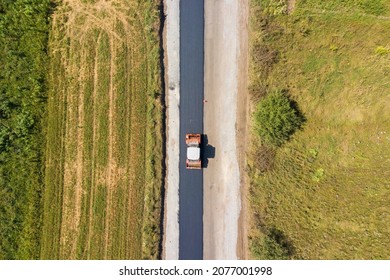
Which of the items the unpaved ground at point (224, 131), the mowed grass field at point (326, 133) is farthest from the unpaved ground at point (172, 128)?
the mowed grass field at point (326, 133)

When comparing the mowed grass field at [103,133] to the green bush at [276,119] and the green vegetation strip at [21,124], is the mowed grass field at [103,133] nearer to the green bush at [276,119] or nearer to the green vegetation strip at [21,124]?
the green vegetation strip at [21,124]

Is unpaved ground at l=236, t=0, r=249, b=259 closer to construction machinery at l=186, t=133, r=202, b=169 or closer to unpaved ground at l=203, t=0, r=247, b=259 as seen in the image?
unpaved ground at l=203, t=0, r=247, b=259

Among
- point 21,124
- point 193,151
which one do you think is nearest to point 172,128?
point 193,151

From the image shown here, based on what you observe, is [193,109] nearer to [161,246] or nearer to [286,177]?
[286,177]

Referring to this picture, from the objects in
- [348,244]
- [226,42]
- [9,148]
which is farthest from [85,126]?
[348,244]

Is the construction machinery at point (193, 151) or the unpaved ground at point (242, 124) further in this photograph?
the unpaved ground at point (242, 124)

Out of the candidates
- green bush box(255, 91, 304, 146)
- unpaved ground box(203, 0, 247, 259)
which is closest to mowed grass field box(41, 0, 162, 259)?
unpaved ground box(203, 0, 247, 259)
